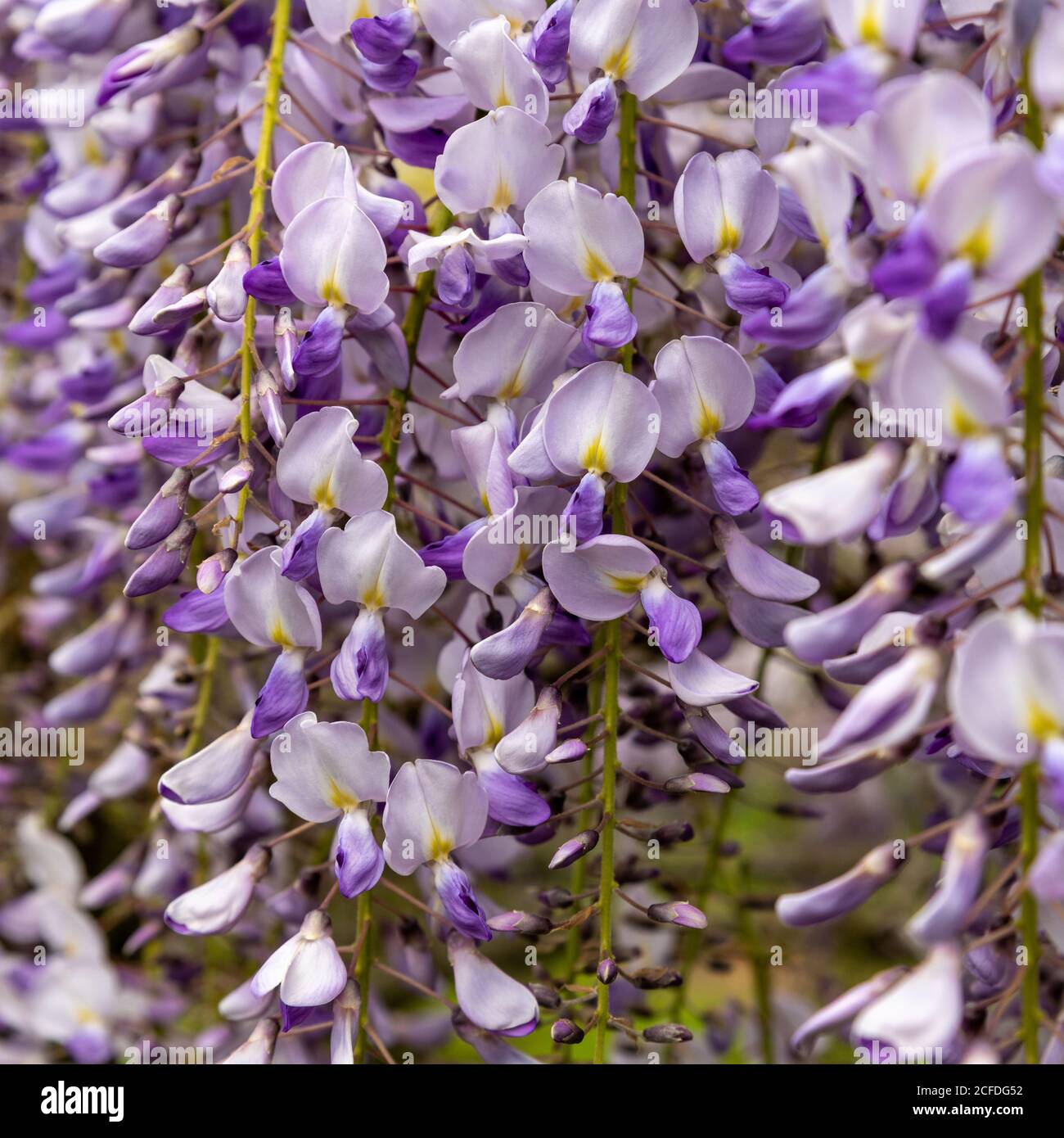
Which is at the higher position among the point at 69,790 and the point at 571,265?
the point at 571,265

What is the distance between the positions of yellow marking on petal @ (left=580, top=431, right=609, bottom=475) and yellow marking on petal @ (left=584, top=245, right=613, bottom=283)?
0.11 m

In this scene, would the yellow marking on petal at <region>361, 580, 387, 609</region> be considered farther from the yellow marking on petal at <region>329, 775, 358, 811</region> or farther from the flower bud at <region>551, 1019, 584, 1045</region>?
the flower bud at <region>551, 1019, 584, 1045</region>

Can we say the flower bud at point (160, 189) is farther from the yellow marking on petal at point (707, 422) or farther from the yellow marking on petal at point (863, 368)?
the yellow marking on petal at point (863, 368)

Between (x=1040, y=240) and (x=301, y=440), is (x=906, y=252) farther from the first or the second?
(x=301, y=440)

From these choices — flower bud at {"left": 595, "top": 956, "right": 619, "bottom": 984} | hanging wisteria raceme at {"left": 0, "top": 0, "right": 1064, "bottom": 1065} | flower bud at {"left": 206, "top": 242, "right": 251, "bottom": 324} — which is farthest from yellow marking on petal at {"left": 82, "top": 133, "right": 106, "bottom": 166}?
flower bud at {"left": 595, "top": 956, "right": 619, "bottom": 984}

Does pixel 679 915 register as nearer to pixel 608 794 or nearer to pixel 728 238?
pixel 608 794

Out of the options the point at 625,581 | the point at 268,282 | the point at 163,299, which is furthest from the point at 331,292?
the point at 625,581

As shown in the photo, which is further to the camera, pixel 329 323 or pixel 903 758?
pixel 329 323

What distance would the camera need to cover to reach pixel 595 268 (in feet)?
2.48

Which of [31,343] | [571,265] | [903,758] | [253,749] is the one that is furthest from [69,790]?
[903,758]

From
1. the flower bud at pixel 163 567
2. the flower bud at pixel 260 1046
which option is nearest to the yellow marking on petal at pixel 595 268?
the flower bud at pixel 163 567

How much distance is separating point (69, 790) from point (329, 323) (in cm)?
90

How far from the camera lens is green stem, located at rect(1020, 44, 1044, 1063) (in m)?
0.56

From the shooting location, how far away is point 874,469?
585 mm
